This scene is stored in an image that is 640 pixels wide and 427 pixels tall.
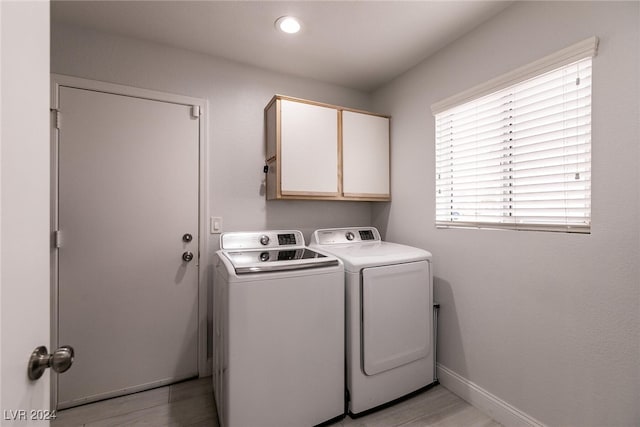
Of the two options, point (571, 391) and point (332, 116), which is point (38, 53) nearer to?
point (332, 116)

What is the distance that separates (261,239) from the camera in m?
2.19

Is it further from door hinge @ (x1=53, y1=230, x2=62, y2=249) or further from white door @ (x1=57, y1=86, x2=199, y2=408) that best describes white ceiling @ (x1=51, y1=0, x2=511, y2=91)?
door hinge @ (x1=53, y1=230, x2=62, y2=249)

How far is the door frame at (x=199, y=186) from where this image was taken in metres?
1.74

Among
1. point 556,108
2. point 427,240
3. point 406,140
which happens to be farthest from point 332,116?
point 556,108

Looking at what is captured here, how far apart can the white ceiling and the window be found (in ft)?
1.56

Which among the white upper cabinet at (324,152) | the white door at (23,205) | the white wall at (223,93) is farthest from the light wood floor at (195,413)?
the white upper cabinet at (324,152)

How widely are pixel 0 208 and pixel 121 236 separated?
171cm

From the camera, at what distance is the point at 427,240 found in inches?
85.4

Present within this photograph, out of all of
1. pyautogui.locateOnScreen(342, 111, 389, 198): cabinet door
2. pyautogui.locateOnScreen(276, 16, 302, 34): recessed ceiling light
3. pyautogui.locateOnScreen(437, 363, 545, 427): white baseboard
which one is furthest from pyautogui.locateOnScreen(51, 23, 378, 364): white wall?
pyautogui.locateOnScreen(437, 363, 545, 427): white baseboard

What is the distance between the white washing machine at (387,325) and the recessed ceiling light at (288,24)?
150cm

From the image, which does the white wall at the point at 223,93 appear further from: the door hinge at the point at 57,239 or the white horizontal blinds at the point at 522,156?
the white horizontal blinds at the point at 522,156

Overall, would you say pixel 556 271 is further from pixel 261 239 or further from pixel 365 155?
pixel 261 239

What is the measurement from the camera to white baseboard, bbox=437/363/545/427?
1552mm

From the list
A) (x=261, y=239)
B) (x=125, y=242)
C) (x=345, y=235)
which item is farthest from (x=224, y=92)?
(x=345, y=235)
